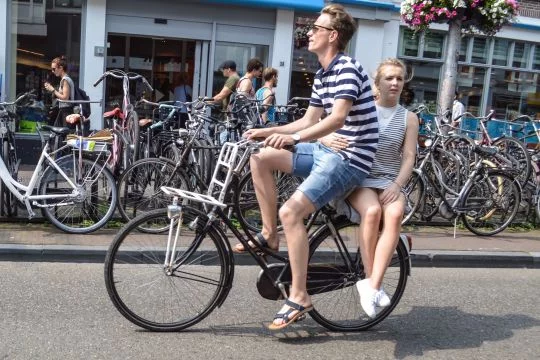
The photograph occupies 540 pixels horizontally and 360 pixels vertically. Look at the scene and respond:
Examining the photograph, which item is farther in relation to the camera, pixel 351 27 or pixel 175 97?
pixel 175 97

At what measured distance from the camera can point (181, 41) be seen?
11.8 m

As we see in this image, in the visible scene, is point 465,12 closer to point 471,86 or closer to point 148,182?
point 148,182

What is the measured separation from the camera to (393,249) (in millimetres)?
3959

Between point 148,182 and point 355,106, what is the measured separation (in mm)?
3099

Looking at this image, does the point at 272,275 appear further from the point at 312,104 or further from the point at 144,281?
the point at 312,104

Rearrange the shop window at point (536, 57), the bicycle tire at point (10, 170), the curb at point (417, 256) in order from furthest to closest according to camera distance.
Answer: the shop window at point (536, 57), the bicycle tire at point (10, 170), the curb at point (417, 256)

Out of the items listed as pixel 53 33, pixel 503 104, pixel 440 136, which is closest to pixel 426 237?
pixel 440 136

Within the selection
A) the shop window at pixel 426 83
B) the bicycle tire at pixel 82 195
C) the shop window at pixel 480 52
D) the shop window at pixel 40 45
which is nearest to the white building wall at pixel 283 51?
the shop window at pixel 426 83

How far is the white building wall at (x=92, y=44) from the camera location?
11000 mm

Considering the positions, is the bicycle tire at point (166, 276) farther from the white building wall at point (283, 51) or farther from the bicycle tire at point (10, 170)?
the white building wall at point (283, 51)

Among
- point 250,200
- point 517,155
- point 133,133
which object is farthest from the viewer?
point 517,155

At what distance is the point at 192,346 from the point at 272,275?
2.15 ft

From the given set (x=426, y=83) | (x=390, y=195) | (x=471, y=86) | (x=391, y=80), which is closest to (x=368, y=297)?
(x=390, y=195)

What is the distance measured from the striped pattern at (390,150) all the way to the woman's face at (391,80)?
0.13m
